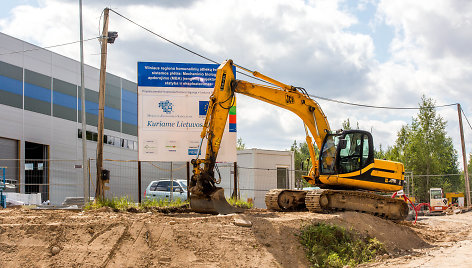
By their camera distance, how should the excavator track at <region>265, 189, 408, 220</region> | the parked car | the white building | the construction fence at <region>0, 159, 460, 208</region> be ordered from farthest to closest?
the white building, the construction fence at <region>0, 159, 460, 208</region>, the parked car, the excavator track at <region>265, 189, 408, 220</region>

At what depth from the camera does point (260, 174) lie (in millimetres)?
25781

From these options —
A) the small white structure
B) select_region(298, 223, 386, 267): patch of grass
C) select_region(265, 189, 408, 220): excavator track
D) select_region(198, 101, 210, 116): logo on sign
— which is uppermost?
select_region(198, 101, 210, 116): logo on sign

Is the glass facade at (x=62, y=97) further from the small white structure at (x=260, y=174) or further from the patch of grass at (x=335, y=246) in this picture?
the patch of grass at (x=335, y=246)

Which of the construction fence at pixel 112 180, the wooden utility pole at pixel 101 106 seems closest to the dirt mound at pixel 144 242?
the wooden utility pole at pixel 101 106

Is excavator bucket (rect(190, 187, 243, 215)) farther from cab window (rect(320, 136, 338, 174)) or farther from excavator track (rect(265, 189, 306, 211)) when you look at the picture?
cab window (rect(320, 136, 338, 174))

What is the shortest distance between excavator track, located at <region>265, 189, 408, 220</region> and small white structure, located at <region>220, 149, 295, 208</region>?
6.98 m

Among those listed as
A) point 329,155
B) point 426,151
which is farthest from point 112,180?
point 426,151

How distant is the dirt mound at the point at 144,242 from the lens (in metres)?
10.4

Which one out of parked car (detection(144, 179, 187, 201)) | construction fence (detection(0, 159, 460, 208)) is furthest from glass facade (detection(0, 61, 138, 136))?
parked car (detection(144, 179, 187, 201))

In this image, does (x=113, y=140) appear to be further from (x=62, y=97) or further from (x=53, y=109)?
(x=53, y=109)

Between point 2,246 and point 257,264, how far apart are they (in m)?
5.45

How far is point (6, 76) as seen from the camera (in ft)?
100

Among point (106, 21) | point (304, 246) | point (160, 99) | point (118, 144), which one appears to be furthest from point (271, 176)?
point (118, 144)

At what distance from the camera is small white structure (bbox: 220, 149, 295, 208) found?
25516 mm
